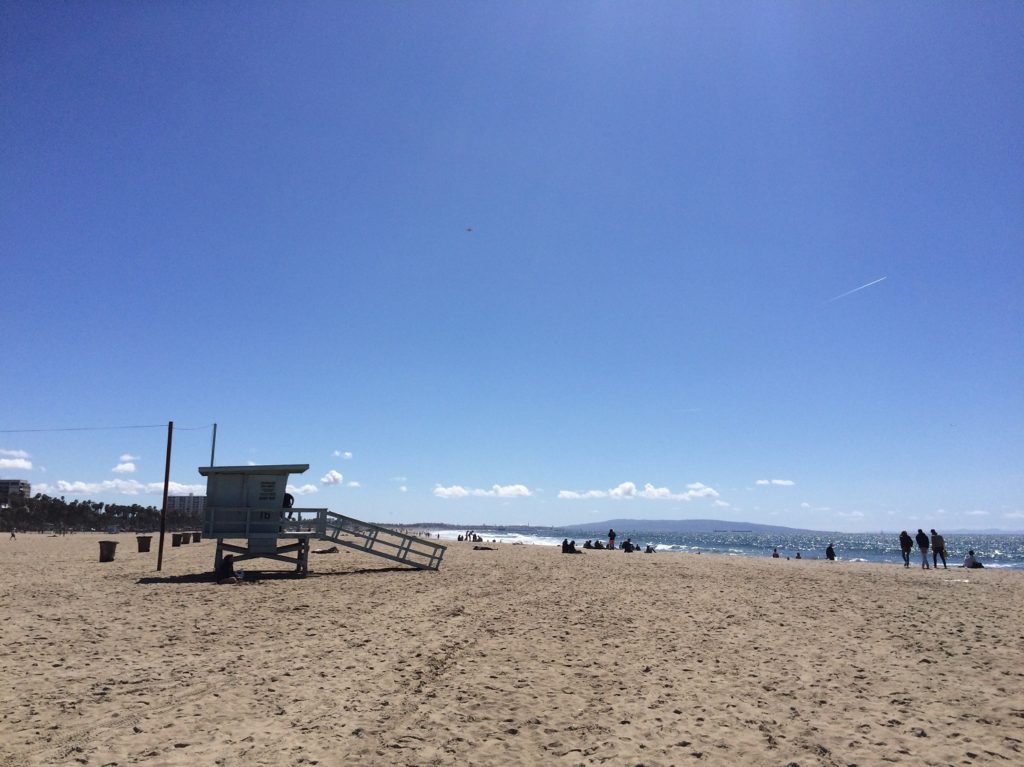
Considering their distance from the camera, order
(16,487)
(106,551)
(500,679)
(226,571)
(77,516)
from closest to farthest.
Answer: (500,679) < (226,571) < (106,551) < (77,516) < (16,487)

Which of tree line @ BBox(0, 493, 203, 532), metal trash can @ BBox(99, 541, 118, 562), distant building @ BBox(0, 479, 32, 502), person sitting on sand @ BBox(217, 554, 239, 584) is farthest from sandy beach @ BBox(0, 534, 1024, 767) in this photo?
distant building @ BBox(0, 479, 32, 502)

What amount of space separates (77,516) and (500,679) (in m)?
108

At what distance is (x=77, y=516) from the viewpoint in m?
91.5

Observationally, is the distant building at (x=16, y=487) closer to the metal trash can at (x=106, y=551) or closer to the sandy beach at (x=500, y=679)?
the metal trash can at (x=106, y=551)

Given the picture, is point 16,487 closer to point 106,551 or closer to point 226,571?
point 106,551

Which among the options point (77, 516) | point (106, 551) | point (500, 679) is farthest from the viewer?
point (77, 516)

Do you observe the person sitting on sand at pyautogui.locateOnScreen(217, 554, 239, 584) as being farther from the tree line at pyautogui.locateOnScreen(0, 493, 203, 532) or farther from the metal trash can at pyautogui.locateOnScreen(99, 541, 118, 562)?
the tree line at pyautogui.locateOnScreen(0, 493, 203, 532)

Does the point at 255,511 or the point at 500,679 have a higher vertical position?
the point at 255,511

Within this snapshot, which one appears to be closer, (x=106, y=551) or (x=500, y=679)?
(x=500, y=679)

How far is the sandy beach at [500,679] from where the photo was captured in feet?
19.2

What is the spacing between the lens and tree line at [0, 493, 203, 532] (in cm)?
8319

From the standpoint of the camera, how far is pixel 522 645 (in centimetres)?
987

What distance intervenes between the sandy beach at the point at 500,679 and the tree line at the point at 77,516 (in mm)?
81207

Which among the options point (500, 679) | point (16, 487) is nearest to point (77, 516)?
point (16, 487)
